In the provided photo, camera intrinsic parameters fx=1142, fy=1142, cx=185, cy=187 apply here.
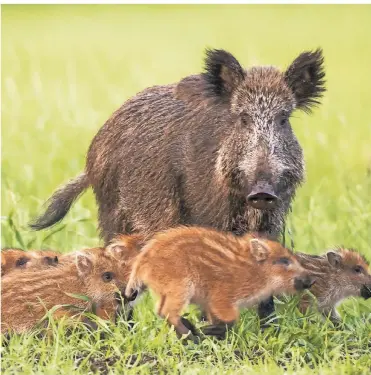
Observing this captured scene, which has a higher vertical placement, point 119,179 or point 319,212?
point 119,179

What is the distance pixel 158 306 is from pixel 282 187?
987 millimetres

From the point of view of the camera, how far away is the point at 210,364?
19.2ft

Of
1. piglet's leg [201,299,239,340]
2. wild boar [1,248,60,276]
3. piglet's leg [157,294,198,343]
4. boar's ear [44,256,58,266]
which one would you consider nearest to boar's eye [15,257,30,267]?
wild boar [1,248,60,276]

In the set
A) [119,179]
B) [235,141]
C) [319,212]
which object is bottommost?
[319,212]

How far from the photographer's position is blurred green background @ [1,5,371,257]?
9633 millimetres

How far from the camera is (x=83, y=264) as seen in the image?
6297 millimetres

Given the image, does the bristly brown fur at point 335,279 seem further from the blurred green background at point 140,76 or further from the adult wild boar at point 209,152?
the blurred green background at point 140,76

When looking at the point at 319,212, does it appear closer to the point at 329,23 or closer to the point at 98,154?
the point at 98,154

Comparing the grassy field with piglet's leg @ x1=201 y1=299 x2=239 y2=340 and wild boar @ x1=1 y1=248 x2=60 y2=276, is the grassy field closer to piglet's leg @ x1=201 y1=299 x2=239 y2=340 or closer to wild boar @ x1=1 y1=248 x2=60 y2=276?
piglet's leg @ x1=201 y1=299 x2=239 y2=340

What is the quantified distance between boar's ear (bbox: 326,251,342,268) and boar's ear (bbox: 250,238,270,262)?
2.21 ft

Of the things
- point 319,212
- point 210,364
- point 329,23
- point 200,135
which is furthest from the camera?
point 329,23

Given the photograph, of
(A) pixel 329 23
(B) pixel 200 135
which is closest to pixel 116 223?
(B) pixel 200 135

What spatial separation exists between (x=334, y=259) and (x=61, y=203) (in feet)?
6.57

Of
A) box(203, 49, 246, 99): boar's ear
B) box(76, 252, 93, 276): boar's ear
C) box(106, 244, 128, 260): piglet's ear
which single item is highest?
box(203, 49, 246, 99): boar's ear
